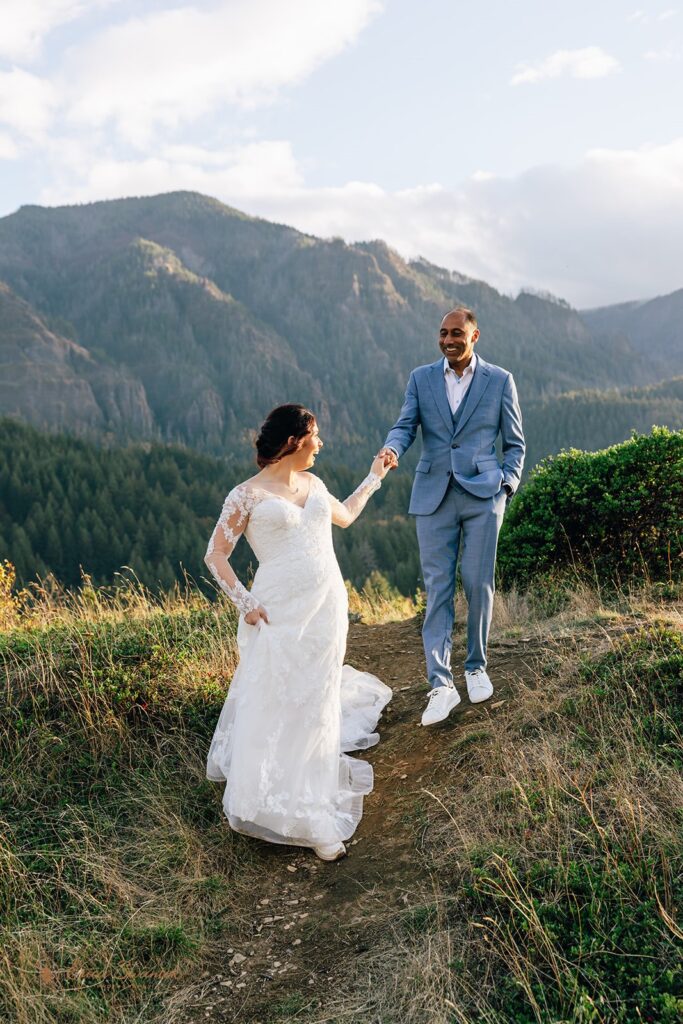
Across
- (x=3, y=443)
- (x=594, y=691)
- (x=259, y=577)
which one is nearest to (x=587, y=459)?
(x=594, y=691)

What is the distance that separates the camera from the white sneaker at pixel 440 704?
5043 millimetres

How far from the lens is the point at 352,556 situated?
74.8 meters

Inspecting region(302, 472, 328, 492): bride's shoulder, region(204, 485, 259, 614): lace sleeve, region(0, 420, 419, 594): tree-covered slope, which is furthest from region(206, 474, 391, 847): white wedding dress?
region(0, 420, 419, 594): tree-covered slope

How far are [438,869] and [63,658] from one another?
3.18 metres

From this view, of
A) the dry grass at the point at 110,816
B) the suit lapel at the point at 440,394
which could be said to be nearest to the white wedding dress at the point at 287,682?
the dry grass at the point at 110,816

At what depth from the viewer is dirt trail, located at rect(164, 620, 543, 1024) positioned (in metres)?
3.47

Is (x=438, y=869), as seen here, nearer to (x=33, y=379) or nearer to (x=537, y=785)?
(x=537, y=785)

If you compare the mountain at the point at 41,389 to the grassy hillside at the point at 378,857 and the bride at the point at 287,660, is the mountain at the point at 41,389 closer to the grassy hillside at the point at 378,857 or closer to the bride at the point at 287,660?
the grassy hillside at the point at 378,857

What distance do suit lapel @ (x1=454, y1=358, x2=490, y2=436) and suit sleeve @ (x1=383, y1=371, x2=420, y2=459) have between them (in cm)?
36

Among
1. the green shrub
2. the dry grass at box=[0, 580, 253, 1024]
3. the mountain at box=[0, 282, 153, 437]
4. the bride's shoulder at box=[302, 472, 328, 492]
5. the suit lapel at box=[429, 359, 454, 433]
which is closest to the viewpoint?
the dry grass at box=[0, 580, 253, 1024]

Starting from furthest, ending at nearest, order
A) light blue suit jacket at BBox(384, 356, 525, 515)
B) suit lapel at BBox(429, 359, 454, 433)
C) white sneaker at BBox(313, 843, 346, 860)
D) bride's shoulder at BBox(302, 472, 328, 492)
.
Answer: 1. suit lapel at BBox(429, 359, 454, 433)
2. light blue suit jacket at BBox(384, 356, 525, 515)
3. bride's shoulder at BBox(302, 472, 328, 492)
4. white sneaker at BBox(313, 843, 346, 860)

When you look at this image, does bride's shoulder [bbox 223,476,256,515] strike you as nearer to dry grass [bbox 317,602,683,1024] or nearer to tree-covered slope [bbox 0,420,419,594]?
dry grass [bbox 317,602,683,1024]

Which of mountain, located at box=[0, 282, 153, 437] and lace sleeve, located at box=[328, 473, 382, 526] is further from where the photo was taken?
mountain, located at box=[0, 282, 153, 437]

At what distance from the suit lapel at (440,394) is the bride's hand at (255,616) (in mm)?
1679
